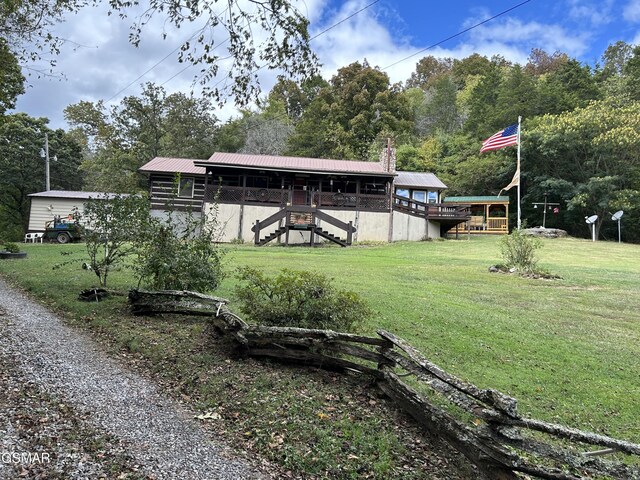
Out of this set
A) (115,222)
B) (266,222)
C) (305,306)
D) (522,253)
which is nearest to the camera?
(305,306)

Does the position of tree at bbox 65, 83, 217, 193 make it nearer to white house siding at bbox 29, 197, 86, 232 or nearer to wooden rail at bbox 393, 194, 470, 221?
white house siding at bbox 29, 197, 86, 232

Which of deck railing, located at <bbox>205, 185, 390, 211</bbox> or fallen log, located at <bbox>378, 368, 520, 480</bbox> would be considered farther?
deck railing, located at <bbox>205, 185, 390, 211</bbox>

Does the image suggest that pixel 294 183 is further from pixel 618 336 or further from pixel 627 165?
pixel 627 165

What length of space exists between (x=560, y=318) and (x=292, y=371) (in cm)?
640

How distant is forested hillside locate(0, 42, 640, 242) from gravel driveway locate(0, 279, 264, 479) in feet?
89.9

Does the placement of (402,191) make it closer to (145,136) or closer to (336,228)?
(336,228)

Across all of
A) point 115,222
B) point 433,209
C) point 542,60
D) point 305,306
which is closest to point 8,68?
point 115,222

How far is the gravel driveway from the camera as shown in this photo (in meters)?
2.99

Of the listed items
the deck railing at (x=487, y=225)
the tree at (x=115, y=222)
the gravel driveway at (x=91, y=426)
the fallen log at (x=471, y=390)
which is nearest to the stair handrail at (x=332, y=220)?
the deck railing at (x=487, y=225)

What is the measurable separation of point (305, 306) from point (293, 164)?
2240 centimetres

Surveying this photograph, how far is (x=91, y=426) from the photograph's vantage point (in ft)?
→ 11.6

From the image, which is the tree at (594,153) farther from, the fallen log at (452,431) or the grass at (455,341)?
the fallen log at (452,431)

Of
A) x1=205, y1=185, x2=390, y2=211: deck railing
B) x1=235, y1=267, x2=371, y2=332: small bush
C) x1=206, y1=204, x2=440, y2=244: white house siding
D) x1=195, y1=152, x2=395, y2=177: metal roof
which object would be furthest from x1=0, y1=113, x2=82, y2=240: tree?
x1=235, y1=267, x2=371, y2=332: small bush

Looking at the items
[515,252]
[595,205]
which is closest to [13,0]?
[515,252]
